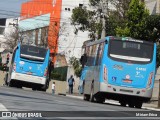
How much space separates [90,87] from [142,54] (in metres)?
3.93

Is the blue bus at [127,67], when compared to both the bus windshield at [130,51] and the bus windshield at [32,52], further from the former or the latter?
the bus windshield at [32,52]

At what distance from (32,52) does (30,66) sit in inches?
39.5

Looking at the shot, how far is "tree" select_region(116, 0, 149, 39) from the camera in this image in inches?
1396

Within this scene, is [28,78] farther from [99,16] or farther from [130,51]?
[99,16]

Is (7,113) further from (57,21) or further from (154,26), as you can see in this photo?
(57,21)

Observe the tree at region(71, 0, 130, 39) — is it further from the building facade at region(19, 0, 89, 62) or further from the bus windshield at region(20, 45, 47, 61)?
the building facade at region(19, 0, 89, 62)

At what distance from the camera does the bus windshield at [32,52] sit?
126 feet

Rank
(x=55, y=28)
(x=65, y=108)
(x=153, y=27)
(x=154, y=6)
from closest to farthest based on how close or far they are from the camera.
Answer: (x=65, y=108) → (x=153, y=27) → (x=154, y=6) → (x=55, y=28)

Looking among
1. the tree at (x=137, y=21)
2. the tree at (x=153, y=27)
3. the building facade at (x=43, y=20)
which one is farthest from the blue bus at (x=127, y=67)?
the building facade at (x=43, y=20)

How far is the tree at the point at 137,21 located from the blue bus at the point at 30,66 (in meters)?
6.47

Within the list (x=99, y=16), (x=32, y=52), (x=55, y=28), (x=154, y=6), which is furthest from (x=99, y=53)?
(x=55, y=28)

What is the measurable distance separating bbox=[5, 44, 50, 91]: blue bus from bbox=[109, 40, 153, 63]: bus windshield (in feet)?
45.5

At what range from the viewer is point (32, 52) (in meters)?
38.5

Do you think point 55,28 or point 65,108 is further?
point 55,28
